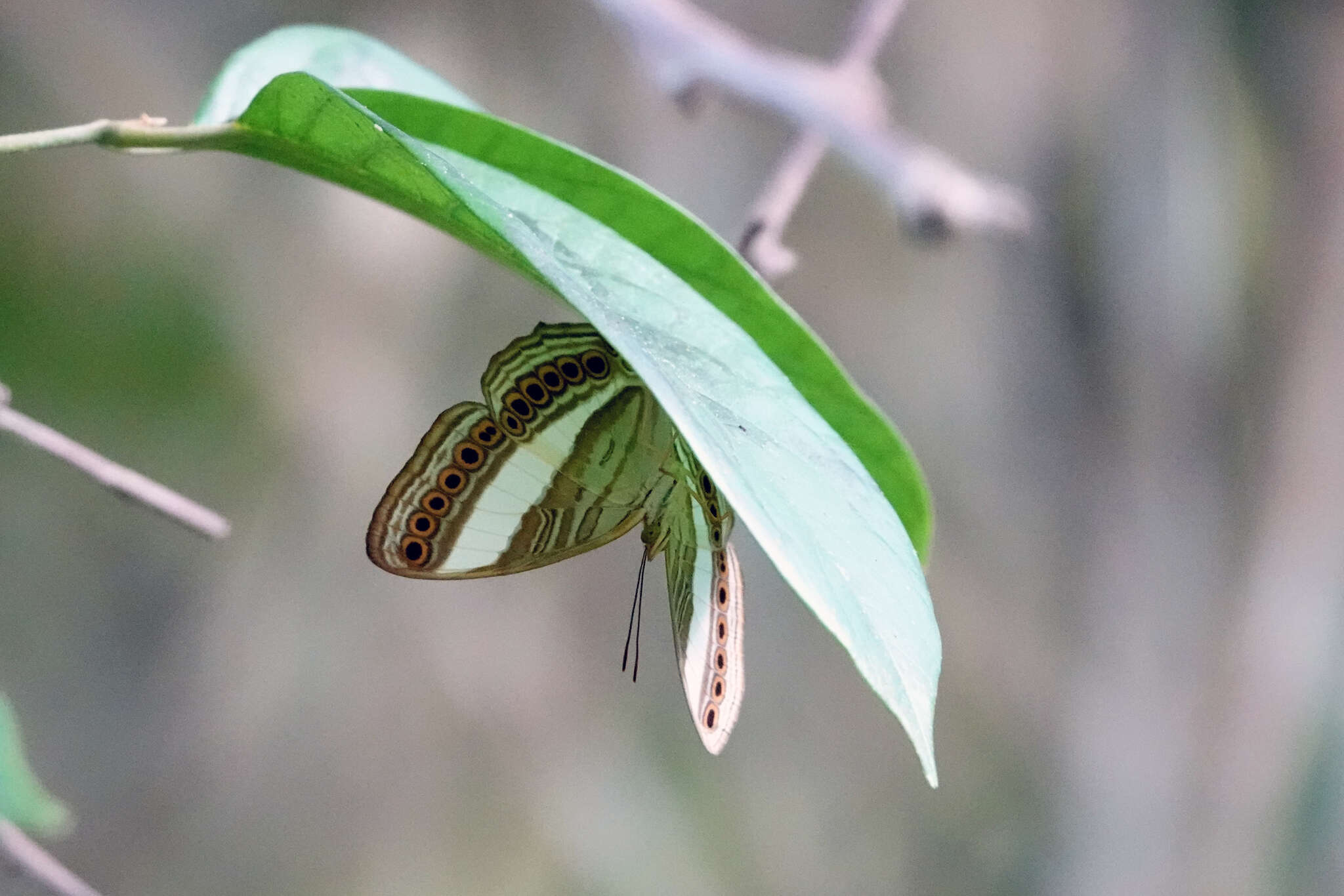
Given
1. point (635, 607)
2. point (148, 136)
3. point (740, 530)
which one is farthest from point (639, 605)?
point (148, 136)

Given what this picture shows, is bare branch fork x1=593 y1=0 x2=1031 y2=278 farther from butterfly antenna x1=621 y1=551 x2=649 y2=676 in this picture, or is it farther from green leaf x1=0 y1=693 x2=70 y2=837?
green leaf x1=0 y1=693 x2=70 y2=837

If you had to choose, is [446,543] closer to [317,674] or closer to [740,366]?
[740,366]

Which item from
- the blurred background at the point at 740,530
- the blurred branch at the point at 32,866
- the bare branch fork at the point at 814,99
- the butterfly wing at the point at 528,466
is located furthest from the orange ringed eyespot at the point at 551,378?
the blurred background at the point at 740,530

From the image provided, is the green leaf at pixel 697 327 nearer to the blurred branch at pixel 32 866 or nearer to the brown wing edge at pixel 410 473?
the brown wing edge at pixel 410 473

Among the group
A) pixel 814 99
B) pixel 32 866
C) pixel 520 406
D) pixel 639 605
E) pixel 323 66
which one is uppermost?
pixel 814 99

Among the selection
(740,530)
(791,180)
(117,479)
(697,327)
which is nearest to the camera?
(697,327)

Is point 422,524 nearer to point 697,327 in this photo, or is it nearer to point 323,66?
point 697,327

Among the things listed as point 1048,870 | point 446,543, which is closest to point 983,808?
point 1048,870
